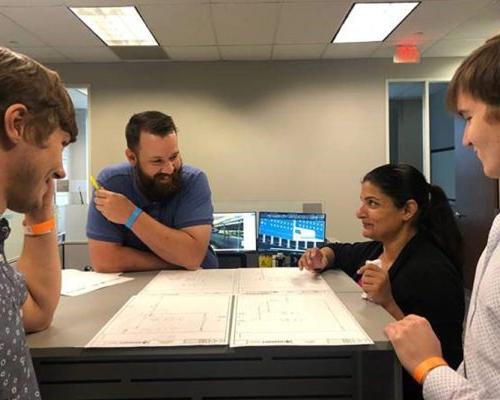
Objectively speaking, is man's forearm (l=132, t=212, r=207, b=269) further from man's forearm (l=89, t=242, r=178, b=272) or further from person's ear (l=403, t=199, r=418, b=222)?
person's ear (l=403, t=199, r=418, b=222)

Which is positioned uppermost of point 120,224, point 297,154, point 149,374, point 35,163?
point 297,154

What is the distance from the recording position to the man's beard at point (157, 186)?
69.5 inches

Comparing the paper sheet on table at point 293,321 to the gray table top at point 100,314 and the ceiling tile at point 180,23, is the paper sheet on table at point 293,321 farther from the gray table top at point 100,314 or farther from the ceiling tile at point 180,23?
the ceiling tile at point 180,23

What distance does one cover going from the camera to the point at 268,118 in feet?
17.3

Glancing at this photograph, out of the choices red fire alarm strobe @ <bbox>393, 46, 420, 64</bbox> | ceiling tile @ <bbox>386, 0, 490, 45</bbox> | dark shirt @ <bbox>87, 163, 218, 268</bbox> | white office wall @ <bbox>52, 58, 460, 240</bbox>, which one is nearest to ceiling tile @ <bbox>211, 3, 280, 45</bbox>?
white office wall @ <bbox>52, 58, 460, 240</bbox>

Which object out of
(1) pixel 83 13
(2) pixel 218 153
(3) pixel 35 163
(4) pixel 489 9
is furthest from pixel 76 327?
(2) pixel 218 153

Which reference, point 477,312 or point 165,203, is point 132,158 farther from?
point 477,312

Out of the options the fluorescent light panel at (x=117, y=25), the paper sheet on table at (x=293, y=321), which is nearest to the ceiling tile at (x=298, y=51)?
the fluorescent light panel at (x=117, y=25)

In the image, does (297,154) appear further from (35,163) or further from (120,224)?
(35,163)

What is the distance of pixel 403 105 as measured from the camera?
23.3ft

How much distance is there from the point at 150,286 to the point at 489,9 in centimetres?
374

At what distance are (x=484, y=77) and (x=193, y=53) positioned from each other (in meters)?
4.39

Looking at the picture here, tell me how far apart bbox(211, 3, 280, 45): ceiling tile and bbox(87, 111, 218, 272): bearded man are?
2.13m

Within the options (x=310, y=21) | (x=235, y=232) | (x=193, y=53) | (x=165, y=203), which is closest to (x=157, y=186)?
(x=165, y=203)
